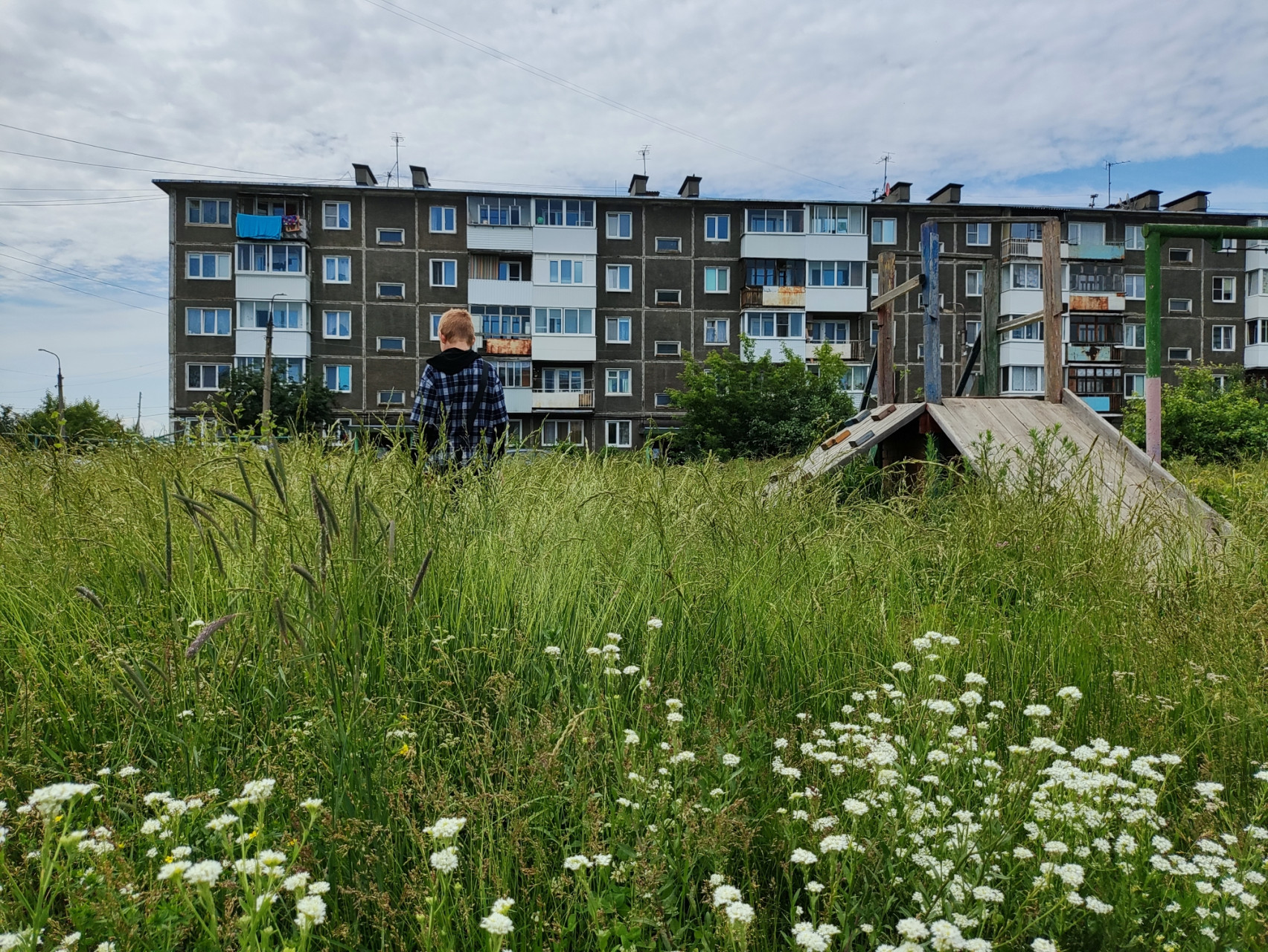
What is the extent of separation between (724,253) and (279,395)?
2778 centimetres

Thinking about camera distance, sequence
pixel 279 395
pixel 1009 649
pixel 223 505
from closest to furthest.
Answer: pixel 1009 649 → pixel 223 505 → pixel 279 395

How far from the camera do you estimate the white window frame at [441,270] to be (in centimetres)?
5150

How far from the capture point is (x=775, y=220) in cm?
5312

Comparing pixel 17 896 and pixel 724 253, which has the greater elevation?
pixel 724 253

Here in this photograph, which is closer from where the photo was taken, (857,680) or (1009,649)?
(857,680)

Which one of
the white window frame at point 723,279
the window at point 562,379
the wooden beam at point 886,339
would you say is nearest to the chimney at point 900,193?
the white window frame at point 723,279

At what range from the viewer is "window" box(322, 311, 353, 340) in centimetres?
5047

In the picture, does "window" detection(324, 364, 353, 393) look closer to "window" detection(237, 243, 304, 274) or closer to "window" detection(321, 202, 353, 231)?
"window" detection(237, 243, 304, 274)

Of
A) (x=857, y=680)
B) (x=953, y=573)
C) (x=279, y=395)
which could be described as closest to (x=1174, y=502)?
(x=953, y=573)

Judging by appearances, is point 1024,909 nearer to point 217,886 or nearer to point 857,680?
point 857,680

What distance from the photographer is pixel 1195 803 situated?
7.71 feet

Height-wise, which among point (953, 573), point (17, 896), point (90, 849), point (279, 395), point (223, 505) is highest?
point (279, 395)

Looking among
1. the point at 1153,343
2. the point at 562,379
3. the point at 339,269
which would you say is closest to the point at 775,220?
the point at 562,379

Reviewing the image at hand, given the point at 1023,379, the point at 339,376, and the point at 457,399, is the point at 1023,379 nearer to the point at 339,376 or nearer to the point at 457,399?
the point at 339,376
